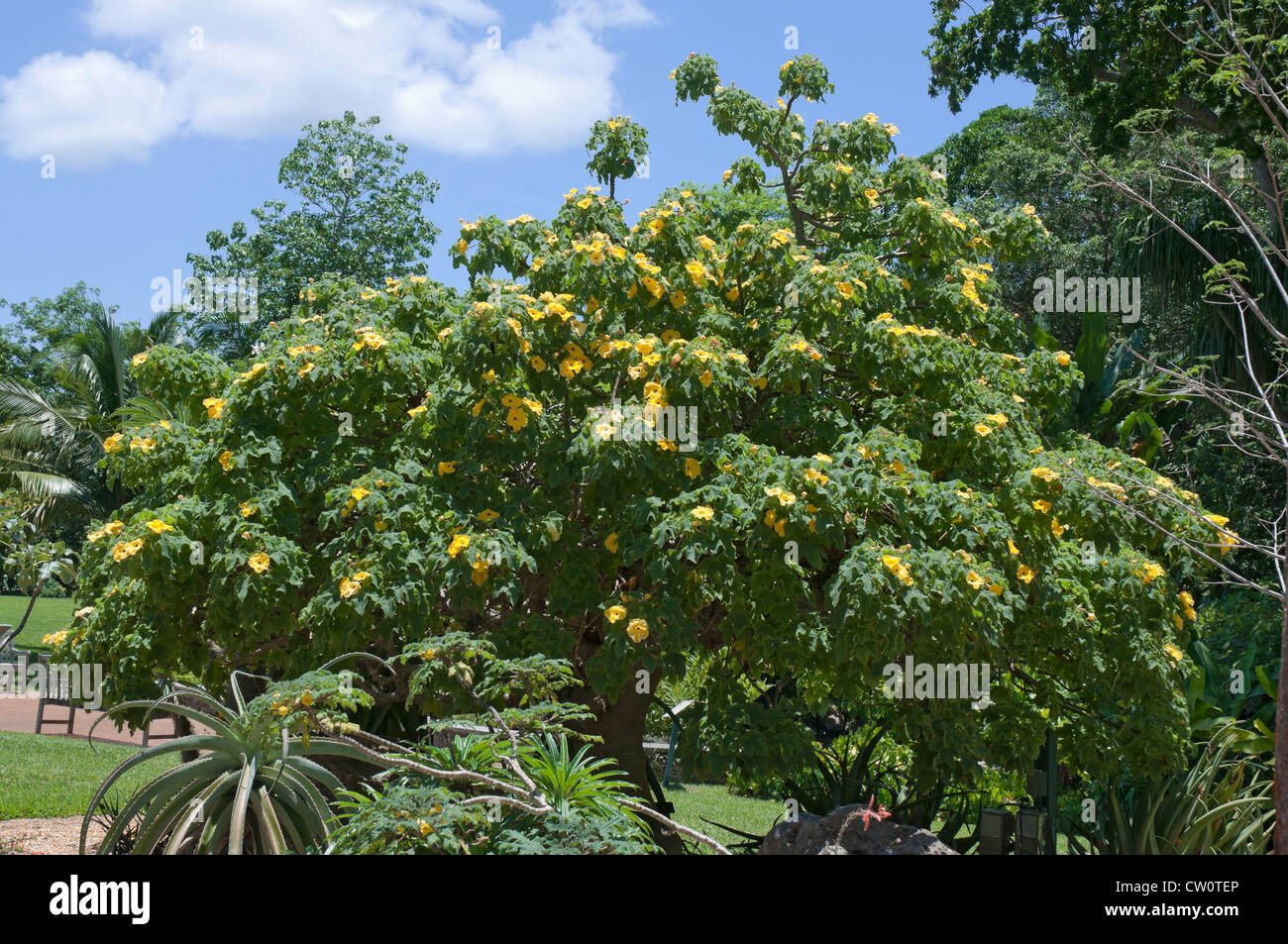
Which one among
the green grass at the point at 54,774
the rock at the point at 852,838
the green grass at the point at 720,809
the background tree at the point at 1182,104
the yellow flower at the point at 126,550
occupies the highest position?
the background tree at the point at 1182,104

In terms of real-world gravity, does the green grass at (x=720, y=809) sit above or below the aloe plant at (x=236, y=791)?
below

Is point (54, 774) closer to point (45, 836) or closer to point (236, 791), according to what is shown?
point (45, 836)

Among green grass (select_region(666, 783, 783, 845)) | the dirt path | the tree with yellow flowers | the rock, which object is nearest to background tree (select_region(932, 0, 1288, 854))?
the tree with yellow flowers

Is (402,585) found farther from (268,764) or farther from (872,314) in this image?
(872,314)

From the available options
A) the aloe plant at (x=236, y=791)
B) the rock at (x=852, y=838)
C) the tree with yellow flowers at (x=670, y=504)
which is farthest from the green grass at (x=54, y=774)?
the rock at (x=852, y=838)

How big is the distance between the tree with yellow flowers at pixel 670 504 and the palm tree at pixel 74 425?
49.0 ft

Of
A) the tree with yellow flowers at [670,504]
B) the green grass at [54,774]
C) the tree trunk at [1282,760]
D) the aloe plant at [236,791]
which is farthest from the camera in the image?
the green grass at [54,774]

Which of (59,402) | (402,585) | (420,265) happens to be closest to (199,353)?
(402,585)

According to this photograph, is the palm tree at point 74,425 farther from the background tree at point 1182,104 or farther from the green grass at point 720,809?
the background tree at point 1182,104

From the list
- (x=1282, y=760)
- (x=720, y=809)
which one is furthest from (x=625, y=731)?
(x=720, y=809)

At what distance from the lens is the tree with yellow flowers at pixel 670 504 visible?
21.1 feet

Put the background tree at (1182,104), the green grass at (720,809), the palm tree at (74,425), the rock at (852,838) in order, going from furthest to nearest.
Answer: the palm tree at (74,425) < the background tree at (1182,104) < the green grass at (720,809) < the rock at (852,838)

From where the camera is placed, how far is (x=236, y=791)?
5.28 meters

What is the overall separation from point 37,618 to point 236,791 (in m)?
31.8
